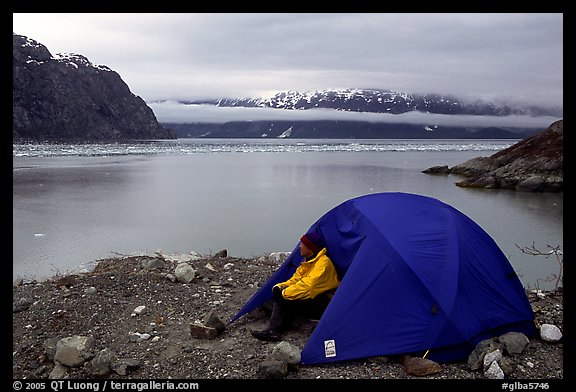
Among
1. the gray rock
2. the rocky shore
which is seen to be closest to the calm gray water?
the rocky shore

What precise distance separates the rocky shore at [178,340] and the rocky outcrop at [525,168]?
19.5 metres

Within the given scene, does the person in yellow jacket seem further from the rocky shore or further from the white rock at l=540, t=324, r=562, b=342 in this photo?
the white rock at l=540, t=324, r=562, b=342

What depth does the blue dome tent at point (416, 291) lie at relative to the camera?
4.78 meters

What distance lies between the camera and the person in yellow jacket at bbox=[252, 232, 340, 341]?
548cm

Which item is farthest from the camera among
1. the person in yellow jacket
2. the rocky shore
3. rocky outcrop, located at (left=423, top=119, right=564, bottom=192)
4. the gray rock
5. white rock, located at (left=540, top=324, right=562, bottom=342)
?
rocky outcrop, located at (left=423, top=119, right=564, bottom=192)

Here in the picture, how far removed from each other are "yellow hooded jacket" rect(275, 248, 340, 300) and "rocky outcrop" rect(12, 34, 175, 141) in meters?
Answer: 104

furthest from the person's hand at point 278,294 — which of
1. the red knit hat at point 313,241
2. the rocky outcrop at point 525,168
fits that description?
the rocky outcrop at point 525,168

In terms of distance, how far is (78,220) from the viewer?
1415 cm

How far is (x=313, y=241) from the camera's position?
575 centimetres

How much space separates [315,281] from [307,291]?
15 cm
